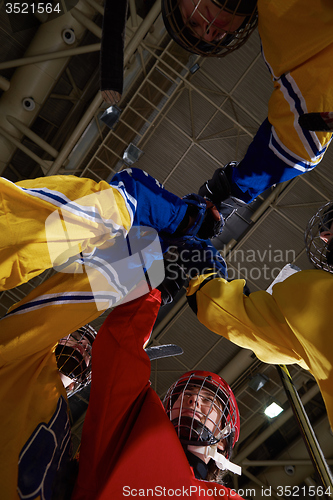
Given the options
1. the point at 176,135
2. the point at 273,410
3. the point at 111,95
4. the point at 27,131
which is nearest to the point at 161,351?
the point at 111,95

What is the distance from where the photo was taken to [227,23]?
201 cm

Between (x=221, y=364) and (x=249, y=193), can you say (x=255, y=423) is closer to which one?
(x=221, y=364)

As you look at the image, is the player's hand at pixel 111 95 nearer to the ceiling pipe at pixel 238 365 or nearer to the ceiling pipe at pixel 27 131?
the ceiling pipe at pixel 27 131

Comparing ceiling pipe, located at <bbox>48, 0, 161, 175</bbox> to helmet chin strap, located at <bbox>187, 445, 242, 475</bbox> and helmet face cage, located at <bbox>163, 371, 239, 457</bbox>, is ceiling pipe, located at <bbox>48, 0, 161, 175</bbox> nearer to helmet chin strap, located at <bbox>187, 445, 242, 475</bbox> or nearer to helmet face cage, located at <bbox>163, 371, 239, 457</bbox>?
helmet face cage, located at <bbox>163, 371, 239, 457</bbox>

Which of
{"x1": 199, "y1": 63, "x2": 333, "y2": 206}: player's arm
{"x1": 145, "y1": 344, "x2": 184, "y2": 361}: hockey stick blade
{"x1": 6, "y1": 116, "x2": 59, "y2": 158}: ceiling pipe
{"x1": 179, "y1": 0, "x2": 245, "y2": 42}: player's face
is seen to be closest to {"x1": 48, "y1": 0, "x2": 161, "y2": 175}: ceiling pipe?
{"x1": 6, "y1": 116, "x2": 59, "y2": 158}: ceiling pipe

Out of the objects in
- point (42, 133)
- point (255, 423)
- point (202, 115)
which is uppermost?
point (202, 115)

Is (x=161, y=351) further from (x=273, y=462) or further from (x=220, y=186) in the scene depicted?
(x=273, y=462)

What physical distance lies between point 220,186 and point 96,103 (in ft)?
18.6

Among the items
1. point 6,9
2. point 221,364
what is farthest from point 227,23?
point 221,364

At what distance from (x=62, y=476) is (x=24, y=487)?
24 centimetres

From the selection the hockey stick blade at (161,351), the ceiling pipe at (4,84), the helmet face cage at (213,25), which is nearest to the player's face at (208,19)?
the helmet face cage at (213,25)

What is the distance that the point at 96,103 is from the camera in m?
7.15

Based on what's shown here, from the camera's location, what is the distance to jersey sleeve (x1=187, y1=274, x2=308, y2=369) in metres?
1.77

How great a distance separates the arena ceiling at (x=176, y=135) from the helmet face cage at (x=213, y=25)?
519 cm
